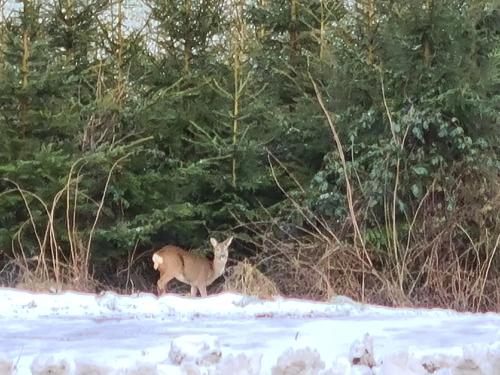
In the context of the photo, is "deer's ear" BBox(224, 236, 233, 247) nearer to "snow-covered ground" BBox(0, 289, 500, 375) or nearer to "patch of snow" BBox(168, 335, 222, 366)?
"snow-covered ground" BBox(0, 289, 500, 375)

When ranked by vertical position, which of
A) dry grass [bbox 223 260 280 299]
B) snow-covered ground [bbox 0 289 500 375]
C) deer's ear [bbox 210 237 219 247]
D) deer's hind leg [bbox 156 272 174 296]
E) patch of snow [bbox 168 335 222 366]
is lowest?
deer's hind leg [bbox 156 272 174 296]

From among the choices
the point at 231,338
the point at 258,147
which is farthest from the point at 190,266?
the point at 231,338

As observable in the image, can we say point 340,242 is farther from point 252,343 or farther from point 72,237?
point 252,343

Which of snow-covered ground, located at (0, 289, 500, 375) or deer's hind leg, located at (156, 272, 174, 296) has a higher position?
snow-covered ground, located at (0, 289, 500, 375)

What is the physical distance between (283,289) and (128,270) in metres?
2.91

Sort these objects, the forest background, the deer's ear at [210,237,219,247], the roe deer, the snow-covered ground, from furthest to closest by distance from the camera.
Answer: the deer's ear at [210,237,219,247] → the roe deer → the forest background → the snow-covered ground

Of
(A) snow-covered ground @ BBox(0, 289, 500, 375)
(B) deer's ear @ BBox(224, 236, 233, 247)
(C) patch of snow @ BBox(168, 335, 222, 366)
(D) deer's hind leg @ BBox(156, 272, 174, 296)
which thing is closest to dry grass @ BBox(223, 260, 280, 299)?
(B) deer's ear @ BBox(224, 236, 233, 247)

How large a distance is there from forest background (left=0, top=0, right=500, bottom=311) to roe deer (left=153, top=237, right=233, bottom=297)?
1.01ft

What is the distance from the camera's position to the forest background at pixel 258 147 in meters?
10.2

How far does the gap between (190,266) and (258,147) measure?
198 centimetres

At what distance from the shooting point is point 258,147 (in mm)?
12414

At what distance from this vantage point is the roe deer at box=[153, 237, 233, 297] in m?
11.7

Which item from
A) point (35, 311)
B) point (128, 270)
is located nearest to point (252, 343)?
point (35, 311)

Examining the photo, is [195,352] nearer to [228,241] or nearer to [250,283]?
[250,283]
